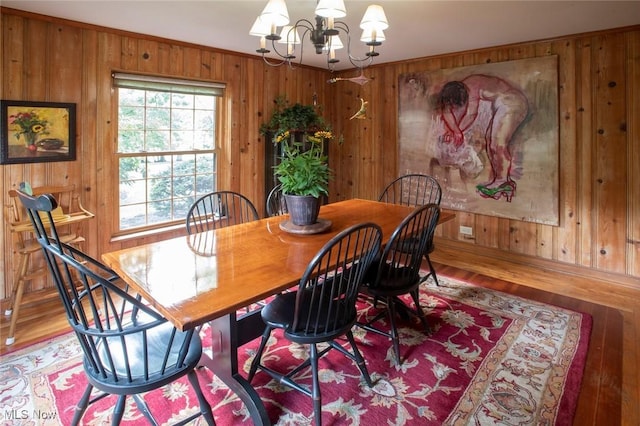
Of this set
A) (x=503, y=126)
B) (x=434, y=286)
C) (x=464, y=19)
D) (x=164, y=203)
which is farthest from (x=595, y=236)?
(x=164, y=203)

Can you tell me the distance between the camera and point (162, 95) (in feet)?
12.6

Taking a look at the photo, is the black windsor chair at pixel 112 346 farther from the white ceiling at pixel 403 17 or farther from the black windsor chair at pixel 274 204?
the white ceiling at pixel 403 17

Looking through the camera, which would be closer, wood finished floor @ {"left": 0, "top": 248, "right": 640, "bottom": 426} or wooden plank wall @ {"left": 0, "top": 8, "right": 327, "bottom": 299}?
wood finished floor @ {"left": 0, "top": 248, "right": 640, "bottom": 426}

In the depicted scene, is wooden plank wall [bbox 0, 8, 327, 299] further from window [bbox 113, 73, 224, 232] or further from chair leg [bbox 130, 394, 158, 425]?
chair leg [bbox 130, 394, 158, 425]

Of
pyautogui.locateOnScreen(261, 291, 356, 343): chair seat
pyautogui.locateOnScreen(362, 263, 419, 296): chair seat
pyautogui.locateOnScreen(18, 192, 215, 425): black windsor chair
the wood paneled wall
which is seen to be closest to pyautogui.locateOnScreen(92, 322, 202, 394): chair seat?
pyautogui.locateOnScreen(18, 192, 215, 425): black windsor chair

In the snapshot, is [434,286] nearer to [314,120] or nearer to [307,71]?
[314,120]

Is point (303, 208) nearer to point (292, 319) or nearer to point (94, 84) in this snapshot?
point (292, 319)

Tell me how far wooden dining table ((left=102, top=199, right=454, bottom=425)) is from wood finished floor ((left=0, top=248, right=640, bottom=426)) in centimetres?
132

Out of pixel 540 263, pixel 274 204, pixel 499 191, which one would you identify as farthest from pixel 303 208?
pixel 540 263

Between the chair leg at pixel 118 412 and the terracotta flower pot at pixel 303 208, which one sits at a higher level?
the terracotta flower pot at pixel 303 208

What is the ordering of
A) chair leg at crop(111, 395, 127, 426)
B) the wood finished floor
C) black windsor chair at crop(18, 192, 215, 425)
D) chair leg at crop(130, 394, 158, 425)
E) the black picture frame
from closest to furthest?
1. black windsor chair at crop(18, 192, 215, 425)
2. chair leg at crop(111, 395, 127, 426)
3. chair leg at crop(130, 394, 158, 425)
4. the wood finished floor
5. the black picture frame

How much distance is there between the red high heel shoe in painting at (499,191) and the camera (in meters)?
4.09

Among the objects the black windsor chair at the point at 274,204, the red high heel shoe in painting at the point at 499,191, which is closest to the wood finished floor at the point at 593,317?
the red high heel shoe in painting at the point at 499,191

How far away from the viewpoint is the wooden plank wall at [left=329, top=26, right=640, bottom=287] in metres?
3.41
